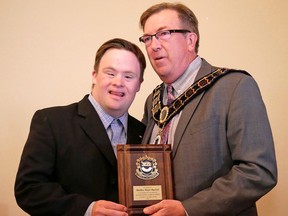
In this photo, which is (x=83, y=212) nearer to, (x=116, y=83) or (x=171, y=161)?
(x=171, y=161)

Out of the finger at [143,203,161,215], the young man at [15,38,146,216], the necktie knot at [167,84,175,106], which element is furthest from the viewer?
the necktie knot at [167,84,175,106]

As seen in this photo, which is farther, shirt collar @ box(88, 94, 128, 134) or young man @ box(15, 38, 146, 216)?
shirt collar @ box(88, 94, 128, 134)

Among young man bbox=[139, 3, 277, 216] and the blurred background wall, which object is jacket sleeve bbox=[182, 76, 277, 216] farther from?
Result: the blurred background wall

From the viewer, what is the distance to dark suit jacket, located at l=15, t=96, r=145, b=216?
1.42 metres

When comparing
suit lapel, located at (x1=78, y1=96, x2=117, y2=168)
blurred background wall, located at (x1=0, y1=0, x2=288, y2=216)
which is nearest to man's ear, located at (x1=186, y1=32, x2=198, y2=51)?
suit lapel, located at (x1=78, y1=96, x2=117, y2=168)

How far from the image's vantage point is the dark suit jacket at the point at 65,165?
4.67ft

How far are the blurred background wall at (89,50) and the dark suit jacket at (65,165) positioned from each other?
3.36ft

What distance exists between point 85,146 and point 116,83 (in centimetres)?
31

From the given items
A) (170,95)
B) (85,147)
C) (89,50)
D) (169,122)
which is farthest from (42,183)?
(89,50)

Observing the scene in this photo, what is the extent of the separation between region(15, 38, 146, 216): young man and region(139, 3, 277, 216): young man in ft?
0.56

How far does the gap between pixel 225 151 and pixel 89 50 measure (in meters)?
1.51

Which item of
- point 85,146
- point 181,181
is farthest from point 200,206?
point 85,146

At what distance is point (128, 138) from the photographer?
1.76 meters

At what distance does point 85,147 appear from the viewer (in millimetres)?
1572
